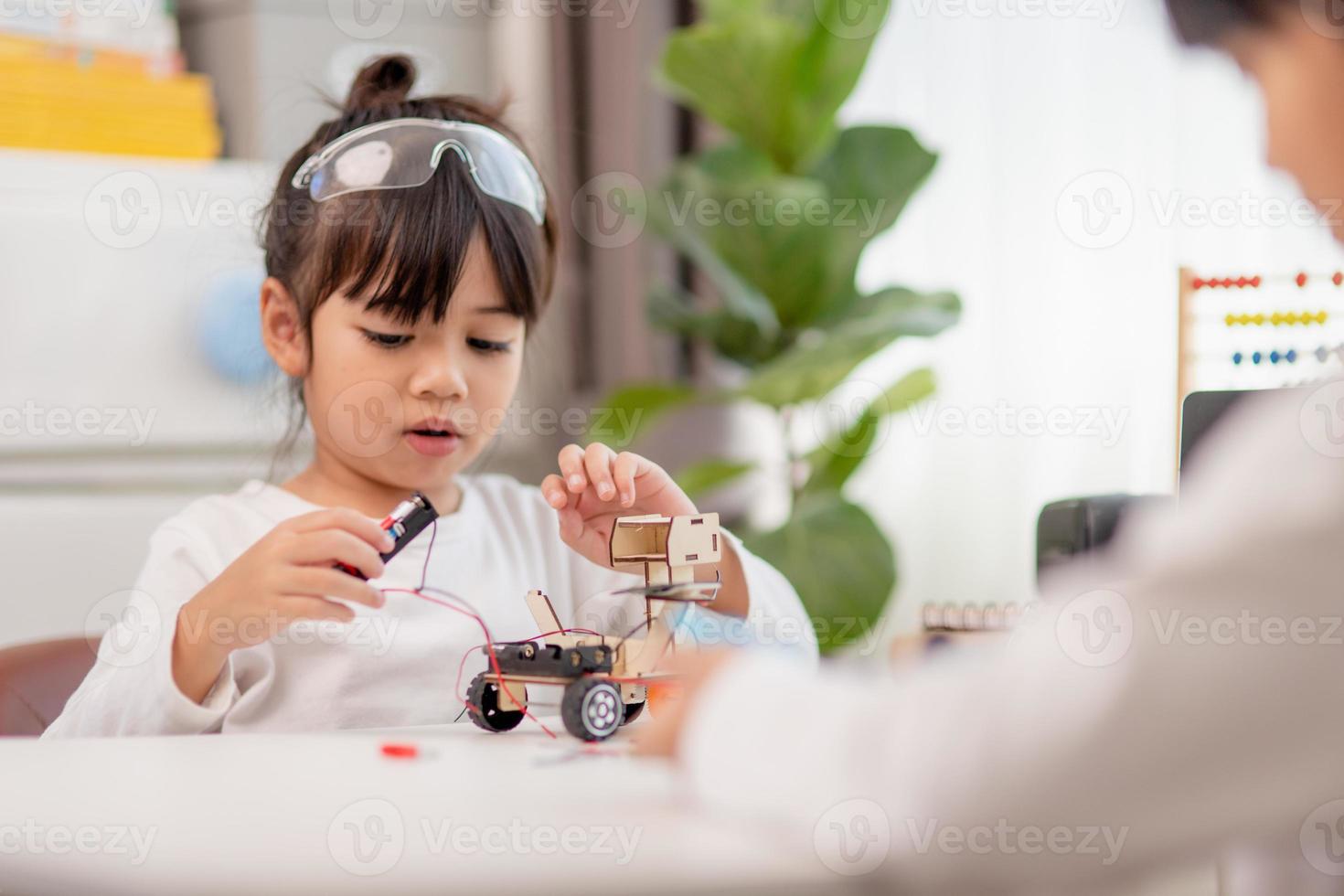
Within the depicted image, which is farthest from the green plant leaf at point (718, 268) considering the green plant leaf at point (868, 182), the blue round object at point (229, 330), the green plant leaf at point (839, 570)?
the blue round object at point (229, 330)

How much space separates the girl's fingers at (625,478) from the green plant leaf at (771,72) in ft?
4.27

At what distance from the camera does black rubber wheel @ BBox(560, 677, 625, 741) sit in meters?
0.73

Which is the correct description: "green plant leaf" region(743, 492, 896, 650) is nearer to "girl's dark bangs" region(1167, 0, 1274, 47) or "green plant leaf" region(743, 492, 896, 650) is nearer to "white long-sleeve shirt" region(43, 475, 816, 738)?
"white long-sleeve shirt" region(43, 475, 816, 738)

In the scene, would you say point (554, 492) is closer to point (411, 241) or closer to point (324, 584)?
point (324, 584)

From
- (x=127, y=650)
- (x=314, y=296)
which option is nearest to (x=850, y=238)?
(x=314, y=296)

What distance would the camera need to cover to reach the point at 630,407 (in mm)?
2229

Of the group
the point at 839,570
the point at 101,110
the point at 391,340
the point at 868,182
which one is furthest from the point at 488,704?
the point at 101,110

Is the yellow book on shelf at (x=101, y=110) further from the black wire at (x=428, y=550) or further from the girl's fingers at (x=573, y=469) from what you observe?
the girl's fingers at (x=573, y=469)

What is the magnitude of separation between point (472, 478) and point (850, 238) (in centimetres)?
99

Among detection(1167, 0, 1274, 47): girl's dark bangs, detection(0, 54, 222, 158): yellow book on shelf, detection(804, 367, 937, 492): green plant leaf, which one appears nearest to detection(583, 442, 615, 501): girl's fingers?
detection(1167, 0, 1274, 47): girl's dark bangs

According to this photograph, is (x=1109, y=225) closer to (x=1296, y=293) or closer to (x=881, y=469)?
(x=1296, y=293)

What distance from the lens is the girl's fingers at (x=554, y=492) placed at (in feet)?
3.08

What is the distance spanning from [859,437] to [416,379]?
Answer: 3.79 feet

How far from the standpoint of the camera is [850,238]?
2.13 meters
